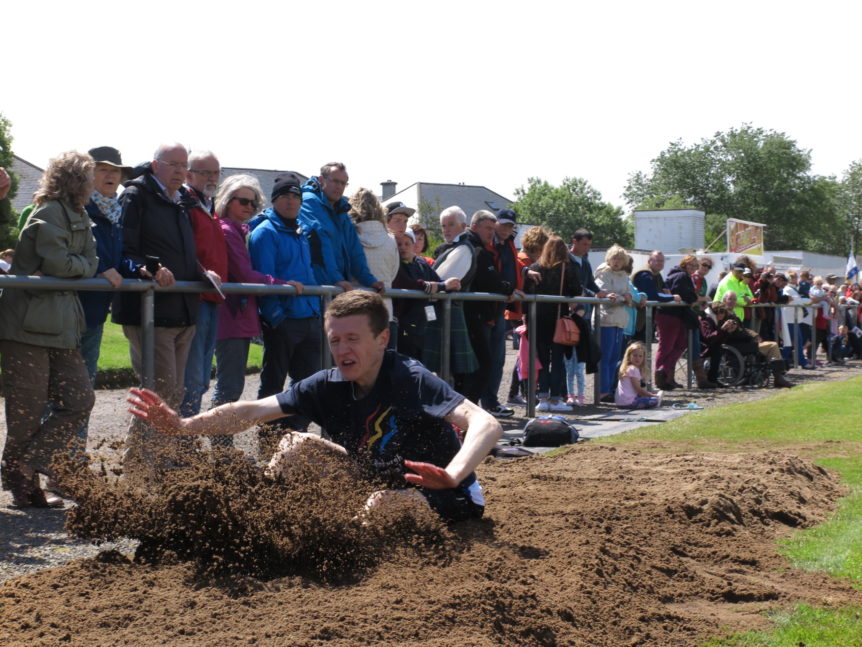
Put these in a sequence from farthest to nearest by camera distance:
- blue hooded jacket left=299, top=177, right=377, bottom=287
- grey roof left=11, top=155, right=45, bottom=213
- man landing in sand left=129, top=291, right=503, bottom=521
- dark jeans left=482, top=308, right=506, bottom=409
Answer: grey roof left=11, top=155, right=45, bottom=213 < dark jeans left=482, top=308, right=506, bottom=409 < blue hooded jacket left=299, top=177, right=377, bottom=287 < man landing in sand left=129, top=291, right=503, bottom=521

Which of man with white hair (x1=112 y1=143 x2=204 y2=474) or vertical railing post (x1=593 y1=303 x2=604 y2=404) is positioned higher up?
man with white hair (x1=112 y1=143 x2=204 y2=474)

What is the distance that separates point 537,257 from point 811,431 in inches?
171

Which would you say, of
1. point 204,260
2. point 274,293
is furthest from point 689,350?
point 204,260

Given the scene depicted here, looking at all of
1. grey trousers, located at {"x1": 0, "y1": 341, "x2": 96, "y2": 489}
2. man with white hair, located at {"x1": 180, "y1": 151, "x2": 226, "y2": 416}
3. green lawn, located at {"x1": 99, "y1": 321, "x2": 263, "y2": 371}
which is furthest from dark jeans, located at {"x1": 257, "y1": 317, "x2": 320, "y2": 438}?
green lawn, located at {"x1": 99, "y1": 321, "x2": 263, "y2": 371}

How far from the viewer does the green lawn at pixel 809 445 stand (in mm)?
4574

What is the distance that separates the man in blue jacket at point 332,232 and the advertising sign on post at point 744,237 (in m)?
46.8

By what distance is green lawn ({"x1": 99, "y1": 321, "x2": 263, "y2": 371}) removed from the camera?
16.2 m

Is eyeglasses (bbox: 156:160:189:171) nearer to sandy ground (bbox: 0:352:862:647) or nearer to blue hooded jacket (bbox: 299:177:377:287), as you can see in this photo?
blue hooded jacket (bbox: 299:177:377:287)

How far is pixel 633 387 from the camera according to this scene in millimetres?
14594

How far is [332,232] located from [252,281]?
1.14 m

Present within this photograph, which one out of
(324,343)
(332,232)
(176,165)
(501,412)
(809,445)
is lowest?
(809,445)

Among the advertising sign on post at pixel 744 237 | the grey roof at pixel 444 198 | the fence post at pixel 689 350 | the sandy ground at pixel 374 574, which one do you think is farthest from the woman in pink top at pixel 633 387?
the grey roof at pixel 444 198

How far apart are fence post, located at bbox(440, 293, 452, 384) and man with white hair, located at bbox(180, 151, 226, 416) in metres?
3.16

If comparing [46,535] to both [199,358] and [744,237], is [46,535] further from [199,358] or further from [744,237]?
[744,237]
